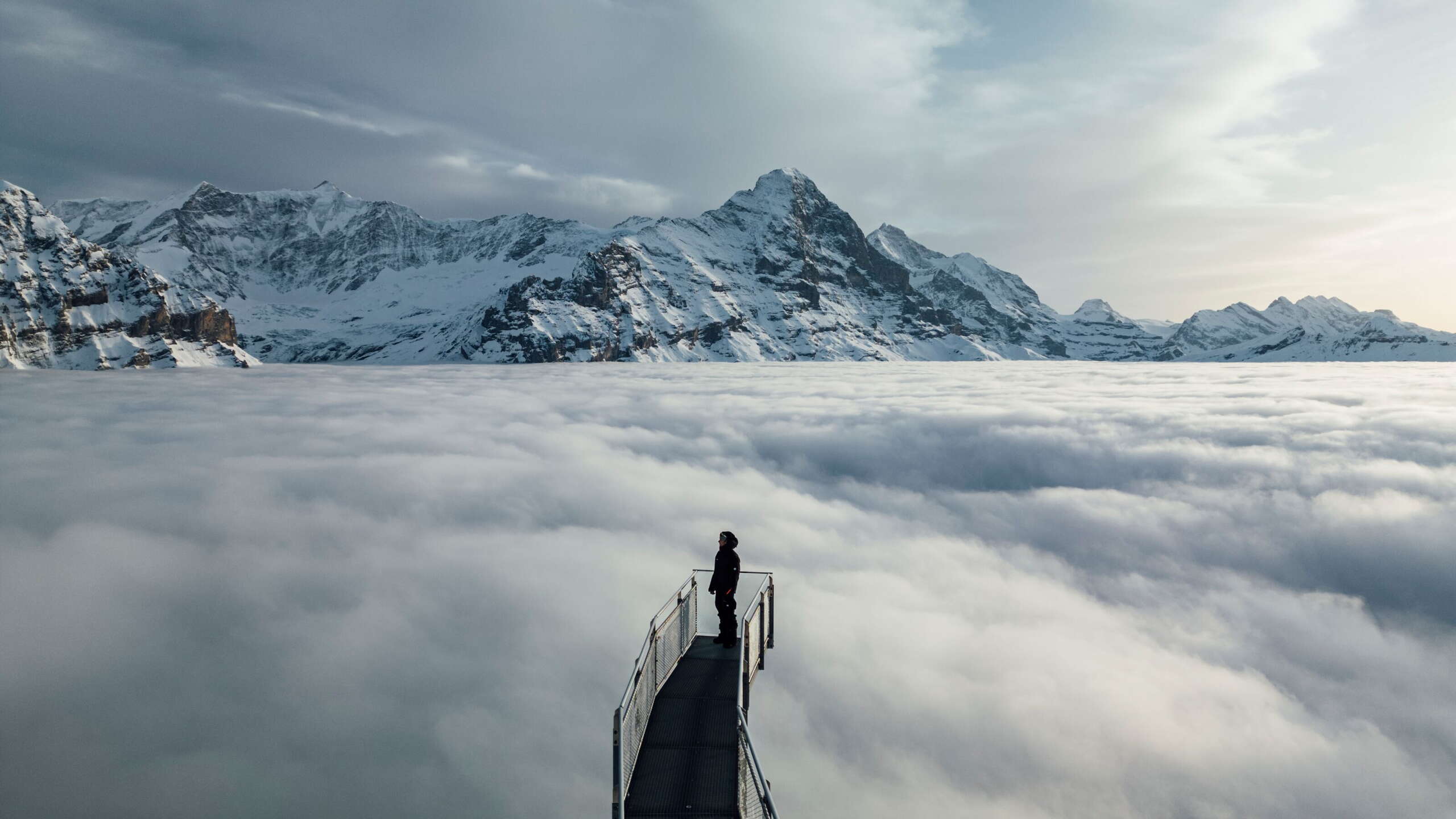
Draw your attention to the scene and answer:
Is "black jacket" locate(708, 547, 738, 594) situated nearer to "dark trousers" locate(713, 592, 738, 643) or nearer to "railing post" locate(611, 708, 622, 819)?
"dark trousers" locate(713, 592, 738, 643)


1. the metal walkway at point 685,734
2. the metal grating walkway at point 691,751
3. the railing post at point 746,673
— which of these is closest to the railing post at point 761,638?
the metal walkway at point 685,734

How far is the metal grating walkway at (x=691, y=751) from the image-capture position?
12797 millimetres

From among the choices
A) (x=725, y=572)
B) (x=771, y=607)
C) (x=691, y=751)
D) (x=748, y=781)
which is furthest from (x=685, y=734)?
(x=771, y=607)

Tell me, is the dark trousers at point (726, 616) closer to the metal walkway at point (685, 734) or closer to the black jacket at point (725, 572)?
the black jacket at point (725, 572)

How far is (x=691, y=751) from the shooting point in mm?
13961

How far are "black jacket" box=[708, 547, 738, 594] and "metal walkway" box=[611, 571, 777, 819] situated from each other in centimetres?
102

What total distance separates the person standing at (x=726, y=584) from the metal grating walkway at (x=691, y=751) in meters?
1.13

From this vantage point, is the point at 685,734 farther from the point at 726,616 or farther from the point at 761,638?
the point at 761,638

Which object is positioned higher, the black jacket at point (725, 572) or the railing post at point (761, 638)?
the black jacket at point (725, 572)

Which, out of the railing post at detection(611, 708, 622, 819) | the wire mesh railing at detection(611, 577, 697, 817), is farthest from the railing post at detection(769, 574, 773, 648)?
the railing post at detection(611, 708, 622, 819)

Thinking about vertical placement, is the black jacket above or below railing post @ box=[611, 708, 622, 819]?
above

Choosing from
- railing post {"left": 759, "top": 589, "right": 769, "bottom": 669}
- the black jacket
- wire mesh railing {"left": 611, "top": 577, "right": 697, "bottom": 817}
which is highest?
the black jacket

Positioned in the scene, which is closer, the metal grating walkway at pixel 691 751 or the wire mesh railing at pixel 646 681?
the wire mesh railing at pixel 646 681

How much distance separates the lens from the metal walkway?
41.4ft
